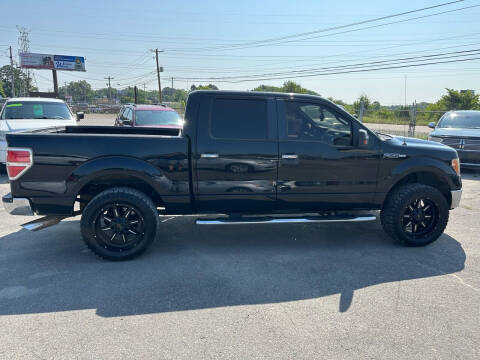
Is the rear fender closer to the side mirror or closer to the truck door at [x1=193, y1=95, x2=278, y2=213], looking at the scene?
the truck door at [x1=193, y1=95, x2=278, y2=213]

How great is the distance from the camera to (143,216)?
4137mm

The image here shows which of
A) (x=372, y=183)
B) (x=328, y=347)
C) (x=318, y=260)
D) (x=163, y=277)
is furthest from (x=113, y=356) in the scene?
(x=372, y=183)

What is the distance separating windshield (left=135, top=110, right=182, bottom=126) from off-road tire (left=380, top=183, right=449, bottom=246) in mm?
7809

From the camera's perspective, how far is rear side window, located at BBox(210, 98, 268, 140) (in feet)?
14.2

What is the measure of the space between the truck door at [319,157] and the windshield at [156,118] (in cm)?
717

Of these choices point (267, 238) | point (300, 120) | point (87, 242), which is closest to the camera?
point (87, 242)

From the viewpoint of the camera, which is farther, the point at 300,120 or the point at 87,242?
the point at 300,120

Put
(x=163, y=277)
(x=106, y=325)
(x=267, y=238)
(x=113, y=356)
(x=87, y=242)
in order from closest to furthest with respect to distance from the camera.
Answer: (x=113, y=356) < (x=106, y=325) < (x=163, y=277) < (x=87, y=242) < (x=267, y=238)

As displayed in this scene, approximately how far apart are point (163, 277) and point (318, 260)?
6.01 feet

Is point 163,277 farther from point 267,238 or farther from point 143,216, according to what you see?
point 267,238

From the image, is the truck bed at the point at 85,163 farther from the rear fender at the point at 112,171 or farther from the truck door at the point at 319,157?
the truck door at the point at 319,157

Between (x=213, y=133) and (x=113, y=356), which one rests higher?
(x=213, y=133)

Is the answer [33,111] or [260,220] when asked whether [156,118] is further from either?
[260,220]

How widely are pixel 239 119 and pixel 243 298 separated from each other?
2.14 m
